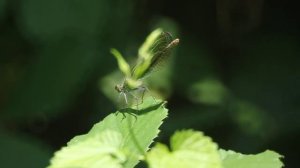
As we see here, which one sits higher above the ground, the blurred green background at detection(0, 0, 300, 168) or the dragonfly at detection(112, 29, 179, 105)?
the blurred green background at detection(0, 0, 300, 168)

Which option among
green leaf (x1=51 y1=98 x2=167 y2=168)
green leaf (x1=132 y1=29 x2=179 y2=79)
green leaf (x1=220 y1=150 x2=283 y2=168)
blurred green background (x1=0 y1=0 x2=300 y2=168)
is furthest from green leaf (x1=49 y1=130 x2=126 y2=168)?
blurred green background (x1=0 y1=0 x2=300 y2=168)

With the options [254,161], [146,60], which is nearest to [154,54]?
[146,60]

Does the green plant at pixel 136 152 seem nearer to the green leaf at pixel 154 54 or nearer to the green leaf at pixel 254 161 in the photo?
the green leaf at pixel 154 54

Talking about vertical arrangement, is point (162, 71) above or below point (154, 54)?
above

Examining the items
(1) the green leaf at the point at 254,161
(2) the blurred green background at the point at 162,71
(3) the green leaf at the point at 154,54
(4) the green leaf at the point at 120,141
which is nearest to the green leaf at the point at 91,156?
(4) the green leaf at the point at 120,141

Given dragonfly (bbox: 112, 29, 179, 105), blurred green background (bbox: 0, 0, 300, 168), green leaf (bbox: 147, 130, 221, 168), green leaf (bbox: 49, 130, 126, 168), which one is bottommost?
green leaf (bbox: 147, 130, 221, 168)

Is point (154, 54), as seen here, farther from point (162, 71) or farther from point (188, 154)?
point (162, 71)

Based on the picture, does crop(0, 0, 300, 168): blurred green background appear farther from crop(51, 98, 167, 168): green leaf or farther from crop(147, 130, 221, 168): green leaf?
crop(147, 130, 221, 168): green leaf
